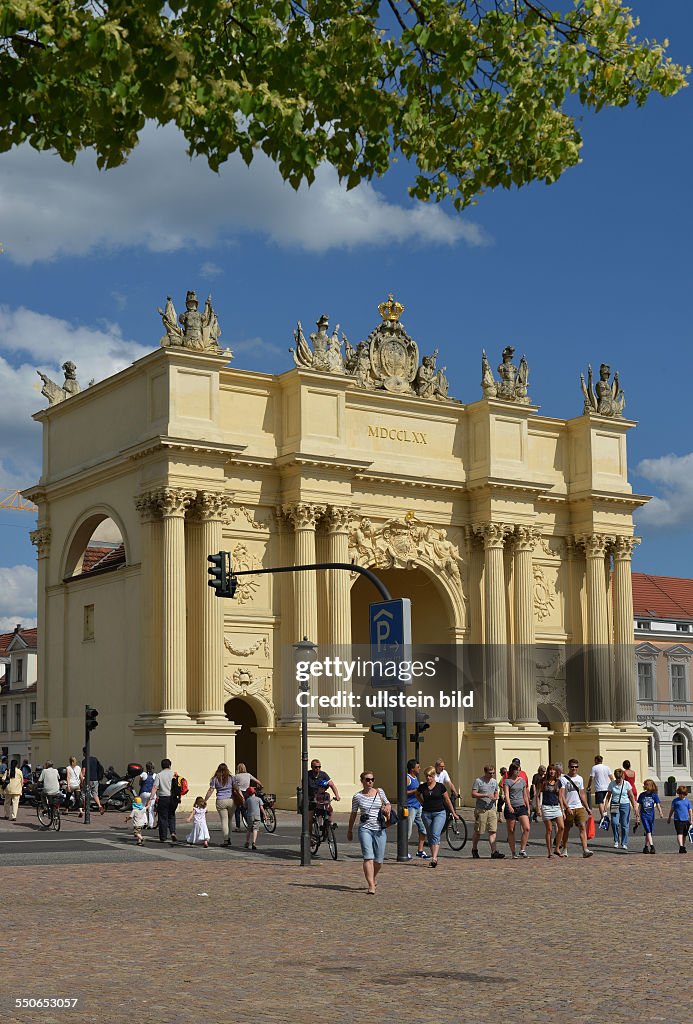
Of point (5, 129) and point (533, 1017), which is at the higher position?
point (5, 129)

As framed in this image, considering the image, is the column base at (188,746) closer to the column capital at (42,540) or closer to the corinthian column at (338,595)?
the corinthian column at (338,595)

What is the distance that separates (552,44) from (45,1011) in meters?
7.94

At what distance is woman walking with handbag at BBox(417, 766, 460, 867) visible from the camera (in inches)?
1008

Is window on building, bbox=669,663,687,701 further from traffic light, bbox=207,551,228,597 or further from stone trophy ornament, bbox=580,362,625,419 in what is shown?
traffic light, bbox=207,551,228,597

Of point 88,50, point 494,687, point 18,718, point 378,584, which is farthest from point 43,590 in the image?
point 88,50

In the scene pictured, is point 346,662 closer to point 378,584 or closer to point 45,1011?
point 378,584

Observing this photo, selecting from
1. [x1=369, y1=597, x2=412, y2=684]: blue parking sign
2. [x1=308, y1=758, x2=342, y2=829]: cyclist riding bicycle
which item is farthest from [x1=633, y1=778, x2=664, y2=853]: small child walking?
Result: [x1=308, y1=758, x2=342, y2=829]: cyclist riding bicycle

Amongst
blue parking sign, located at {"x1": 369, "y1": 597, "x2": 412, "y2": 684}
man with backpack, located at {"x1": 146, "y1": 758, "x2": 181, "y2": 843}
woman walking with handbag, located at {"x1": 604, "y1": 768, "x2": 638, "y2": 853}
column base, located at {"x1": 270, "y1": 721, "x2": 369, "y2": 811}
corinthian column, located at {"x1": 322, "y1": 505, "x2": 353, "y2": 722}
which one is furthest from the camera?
corinthian column, located at {"x1": 322, "y1": 505, "x2": 353, "y2": 722}

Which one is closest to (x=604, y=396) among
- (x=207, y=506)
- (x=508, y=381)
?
(x=508, y=381)

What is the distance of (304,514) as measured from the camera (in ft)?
143

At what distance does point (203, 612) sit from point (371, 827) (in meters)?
21.1

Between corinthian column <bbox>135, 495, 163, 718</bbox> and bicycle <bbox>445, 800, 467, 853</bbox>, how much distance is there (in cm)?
1243

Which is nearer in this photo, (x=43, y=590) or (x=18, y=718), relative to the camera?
(x=43, y=590)

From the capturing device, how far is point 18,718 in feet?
268
